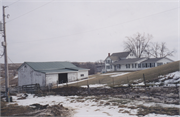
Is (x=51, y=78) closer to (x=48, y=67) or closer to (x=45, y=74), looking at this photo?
(x=45, y=74)

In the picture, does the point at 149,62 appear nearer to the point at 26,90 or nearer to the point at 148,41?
the point at 148,41

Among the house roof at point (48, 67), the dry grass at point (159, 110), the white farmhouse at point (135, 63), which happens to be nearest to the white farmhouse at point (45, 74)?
the house roof at point (48, 67)

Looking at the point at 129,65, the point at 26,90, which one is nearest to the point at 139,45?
the point at 129,65

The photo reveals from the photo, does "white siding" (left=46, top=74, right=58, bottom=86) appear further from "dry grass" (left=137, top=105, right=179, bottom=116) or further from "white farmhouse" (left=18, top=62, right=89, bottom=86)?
"dry grass" (left=137, top=105, right=179, bottom=116)

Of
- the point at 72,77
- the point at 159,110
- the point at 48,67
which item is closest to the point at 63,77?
the point at 72,77

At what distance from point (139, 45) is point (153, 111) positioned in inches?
2452

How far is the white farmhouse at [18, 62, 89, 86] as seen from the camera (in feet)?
102

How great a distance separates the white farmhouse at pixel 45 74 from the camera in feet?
102

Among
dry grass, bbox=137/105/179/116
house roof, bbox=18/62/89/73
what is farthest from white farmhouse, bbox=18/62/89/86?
dry grass, bbox=137/105/179/116

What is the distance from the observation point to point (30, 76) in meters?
32.9

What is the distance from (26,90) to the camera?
23.2 meters

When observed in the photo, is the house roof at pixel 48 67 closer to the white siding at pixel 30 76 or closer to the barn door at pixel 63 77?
the white siding at pixel 30 76

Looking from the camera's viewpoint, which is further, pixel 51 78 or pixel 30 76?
pixel 30 76

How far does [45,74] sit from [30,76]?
465 centimetres
